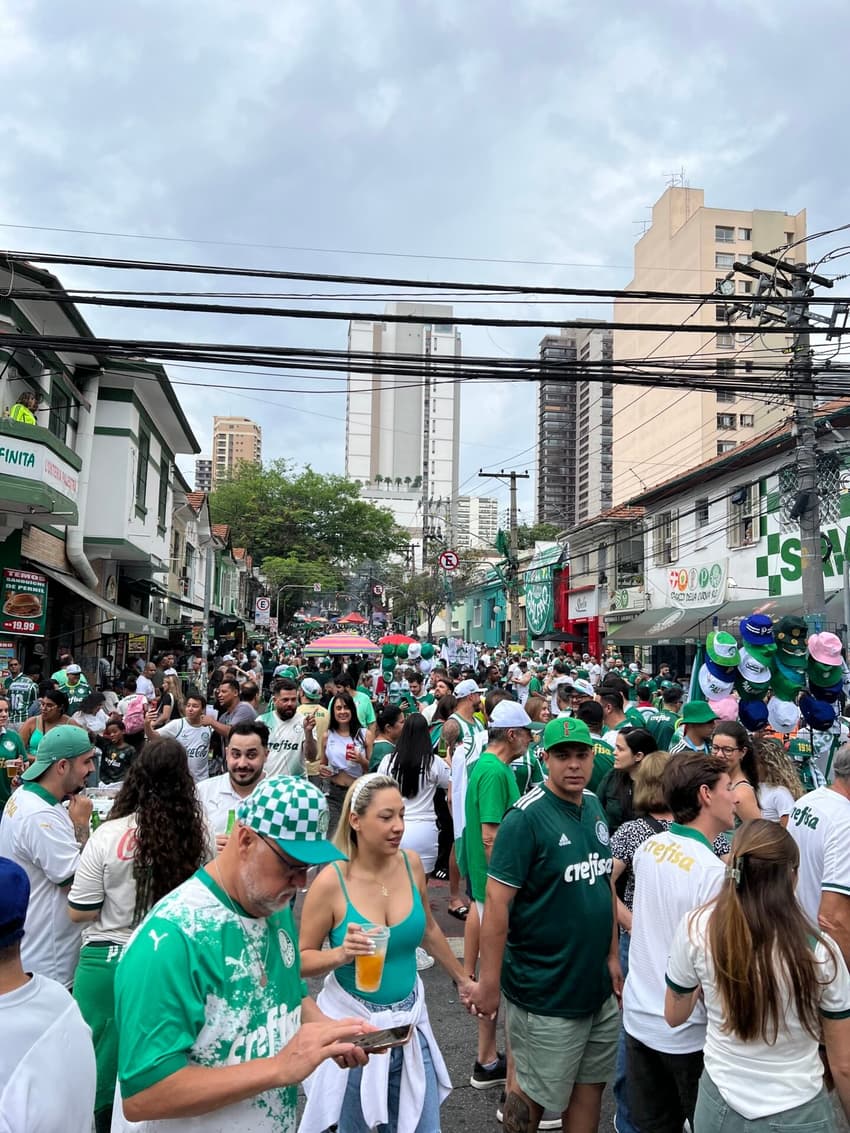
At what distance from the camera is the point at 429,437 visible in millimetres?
139250

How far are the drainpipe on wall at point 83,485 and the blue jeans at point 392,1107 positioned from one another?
56.1 ft

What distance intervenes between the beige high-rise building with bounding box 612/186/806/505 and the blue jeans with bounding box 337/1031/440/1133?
42640 mm

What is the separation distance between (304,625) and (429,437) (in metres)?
80.4

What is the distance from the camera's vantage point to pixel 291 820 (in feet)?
6.40

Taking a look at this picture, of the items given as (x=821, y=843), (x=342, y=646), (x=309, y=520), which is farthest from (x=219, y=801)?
(x=309, y=520)

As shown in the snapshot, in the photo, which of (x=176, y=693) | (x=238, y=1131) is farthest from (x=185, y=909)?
(x=176, y=693)

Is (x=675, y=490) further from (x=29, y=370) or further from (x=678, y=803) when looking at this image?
(x=678, y=803)

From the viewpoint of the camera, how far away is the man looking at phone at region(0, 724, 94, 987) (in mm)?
3490

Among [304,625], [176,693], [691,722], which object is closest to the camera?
[691,722]

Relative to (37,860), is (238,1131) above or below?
below

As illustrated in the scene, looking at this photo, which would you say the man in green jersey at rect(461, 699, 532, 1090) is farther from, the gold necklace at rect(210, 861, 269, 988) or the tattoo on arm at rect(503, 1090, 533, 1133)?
the gold necklace at rect(210, 861, 269, 988)

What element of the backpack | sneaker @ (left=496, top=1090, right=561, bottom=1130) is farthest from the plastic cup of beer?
the backpack

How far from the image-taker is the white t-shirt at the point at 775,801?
472 cm

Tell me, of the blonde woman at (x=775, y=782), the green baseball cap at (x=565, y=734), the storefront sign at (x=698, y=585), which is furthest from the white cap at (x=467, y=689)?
the storefront sign at (x=698, y=585)
